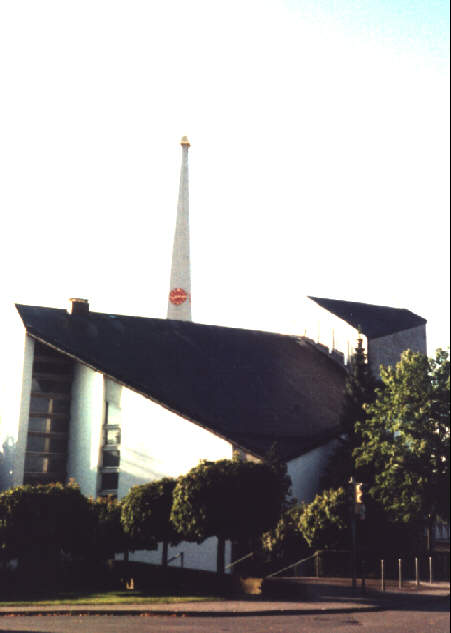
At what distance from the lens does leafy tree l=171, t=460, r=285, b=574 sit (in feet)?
79.9

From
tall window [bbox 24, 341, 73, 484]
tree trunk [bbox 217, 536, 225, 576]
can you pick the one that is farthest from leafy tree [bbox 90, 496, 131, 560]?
tall window [bbox 24, 341, 73, 484]

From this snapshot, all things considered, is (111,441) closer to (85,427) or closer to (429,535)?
(85,427)

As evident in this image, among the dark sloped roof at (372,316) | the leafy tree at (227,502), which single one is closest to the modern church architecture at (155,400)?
the dark sloped roof at (372,316)

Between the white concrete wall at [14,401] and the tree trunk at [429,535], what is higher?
the white concrete wall at [14,401]

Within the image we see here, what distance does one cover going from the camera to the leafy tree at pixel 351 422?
4009cm

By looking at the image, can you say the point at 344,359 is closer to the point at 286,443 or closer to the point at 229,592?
the point at 286,443

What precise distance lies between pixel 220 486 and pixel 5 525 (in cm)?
748

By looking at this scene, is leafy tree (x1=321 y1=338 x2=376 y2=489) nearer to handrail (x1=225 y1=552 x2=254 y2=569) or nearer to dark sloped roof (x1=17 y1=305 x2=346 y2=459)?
dark sloped roof (x1=17 y1=305 x2=346 y2=459)

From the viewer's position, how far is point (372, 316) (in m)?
56.5

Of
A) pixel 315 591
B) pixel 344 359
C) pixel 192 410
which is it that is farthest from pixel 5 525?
pixel 344 359

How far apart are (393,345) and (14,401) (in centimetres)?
2402

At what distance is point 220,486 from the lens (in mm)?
24500

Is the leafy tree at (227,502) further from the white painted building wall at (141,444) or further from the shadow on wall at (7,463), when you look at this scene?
the shadow on wall at (7,463)

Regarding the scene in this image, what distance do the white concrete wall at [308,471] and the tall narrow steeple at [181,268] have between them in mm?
29533
